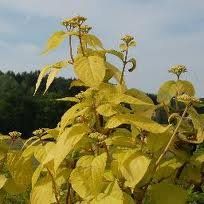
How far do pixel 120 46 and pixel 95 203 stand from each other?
777mm

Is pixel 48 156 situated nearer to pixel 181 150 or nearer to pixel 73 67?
pixel 73 67

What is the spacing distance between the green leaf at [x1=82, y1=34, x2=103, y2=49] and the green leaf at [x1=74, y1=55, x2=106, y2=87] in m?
0.13

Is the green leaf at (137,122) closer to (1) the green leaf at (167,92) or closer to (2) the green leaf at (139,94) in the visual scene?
(2) the green leaf at (139,94)

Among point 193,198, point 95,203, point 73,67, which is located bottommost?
point 193,198

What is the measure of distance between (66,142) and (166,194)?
1.79ft

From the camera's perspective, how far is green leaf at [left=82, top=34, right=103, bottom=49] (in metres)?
2.69

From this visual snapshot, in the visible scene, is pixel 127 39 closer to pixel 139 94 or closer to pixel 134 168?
pixel 139 94

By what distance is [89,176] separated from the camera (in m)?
2.45

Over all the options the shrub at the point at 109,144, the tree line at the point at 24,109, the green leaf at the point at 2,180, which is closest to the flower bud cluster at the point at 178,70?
the shrub at the point at 109,144

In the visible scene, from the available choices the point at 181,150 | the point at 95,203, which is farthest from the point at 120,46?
the point at 95,203

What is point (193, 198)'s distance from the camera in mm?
5047

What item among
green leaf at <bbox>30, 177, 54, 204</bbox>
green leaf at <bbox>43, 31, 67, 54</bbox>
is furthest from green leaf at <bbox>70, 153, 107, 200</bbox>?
green leaf at <bbox>43, 31, 67, 54</bbox>

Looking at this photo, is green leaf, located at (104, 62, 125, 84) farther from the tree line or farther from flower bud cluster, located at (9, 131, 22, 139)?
the tree line

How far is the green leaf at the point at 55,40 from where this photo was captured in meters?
2.68
